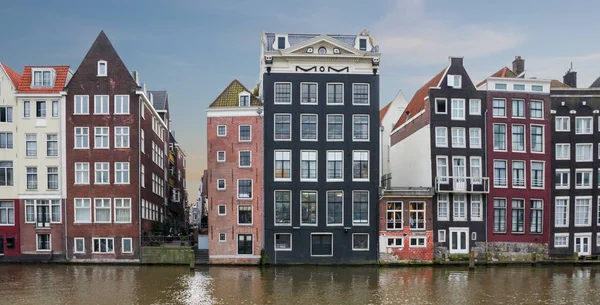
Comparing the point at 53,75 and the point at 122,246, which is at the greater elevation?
the point at 53,75

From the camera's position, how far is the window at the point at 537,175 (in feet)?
186

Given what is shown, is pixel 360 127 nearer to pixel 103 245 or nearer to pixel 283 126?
pixel 283 126

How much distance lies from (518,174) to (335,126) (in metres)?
18.7

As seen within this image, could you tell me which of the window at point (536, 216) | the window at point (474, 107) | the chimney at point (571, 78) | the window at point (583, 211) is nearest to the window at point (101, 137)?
the window at point (474, 107)

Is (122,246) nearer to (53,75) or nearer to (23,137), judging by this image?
(23,137)

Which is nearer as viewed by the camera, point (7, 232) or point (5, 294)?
point (5, 294)

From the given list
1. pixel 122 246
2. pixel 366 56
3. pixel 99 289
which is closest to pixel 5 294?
pixel 99 289

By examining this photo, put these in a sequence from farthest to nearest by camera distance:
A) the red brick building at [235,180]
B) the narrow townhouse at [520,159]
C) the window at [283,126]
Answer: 1. the narrow townhouse at [520,159]
2. the window at [283,126]
3. the red brick building at [235,180]

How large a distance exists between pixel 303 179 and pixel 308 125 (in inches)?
A: 203

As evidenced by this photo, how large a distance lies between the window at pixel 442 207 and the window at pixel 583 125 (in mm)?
15564

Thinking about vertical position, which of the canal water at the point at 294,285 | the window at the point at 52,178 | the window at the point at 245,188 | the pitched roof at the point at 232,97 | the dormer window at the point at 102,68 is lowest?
the canal water at the point at 294,285

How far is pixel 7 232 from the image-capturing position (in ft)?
174

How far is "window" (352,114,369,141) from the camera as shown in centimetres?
5512

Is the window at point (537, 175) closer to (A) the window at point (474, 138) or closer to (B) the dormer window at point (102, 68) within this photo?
(A) the window at point (474, 138)
